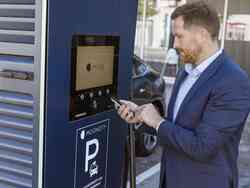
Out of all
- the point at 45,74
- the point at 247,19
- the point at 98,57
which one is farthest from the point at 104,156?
the point at 247,19

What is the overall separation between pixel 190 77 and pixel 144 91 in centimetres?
365

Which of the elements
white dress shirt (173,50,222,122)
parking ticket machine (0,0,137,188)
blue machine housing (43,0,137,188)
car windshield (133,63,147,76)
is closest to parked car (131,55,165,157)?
car windshield (133,63,147,76)

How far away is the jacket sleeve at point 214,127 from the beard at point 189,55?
0.20m

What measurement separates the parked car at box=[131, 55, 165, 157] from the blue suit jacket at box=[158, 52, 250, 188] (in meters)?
3.32

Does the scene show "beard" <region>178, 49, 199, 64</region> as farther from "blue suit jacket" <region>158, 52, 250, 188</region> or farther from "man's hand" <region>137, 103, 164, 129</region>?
"man's hand" <region>137, 103, 164, 129</region>

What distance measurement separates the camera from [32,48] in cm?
177

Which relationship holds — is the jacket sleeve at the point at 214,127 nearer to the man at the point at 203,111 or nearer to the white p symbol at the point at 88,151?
the man at the point at 203,111

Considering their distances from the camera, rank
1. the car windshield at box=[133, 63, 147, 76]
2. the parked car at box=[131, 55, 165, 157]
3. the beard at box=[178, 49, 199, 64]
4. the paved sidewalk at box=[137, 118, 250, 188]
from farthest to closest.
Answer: the car windshield at box=[133, 63, 147, 76]
the parked car at box=[131, 55, 165, 157]
the paved sidewalk at box=[137, 118, 250, 188]
the beard at box=[178, 49, 199, 64]

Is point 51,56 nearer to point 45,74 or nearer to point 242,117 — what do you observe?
point 45,74

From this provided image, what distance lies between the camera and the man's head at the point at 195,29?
1848 mm

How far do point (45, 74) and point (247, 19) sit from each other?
10.4 m

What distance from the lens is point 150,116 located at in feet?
6.40

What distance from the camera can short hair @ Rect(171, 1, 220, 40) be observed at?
184 cm

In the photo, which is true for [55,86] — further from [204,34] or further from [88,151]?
[204,34]
